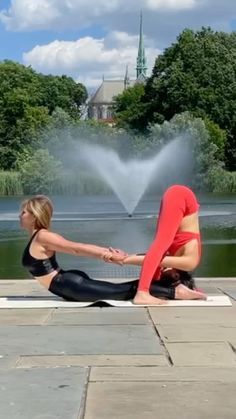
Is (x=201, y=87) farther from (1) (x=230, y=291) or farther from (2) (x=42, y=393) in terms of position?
(2) (x=42, y=393)

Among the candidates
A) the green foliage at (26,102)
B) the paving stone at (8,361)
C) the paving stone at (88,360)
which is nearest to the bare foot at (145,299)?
the paving stone at (88,360)

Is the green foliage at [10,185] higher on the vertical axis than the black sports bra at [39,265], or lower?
lower

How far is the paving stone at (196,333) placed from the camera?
596 cm

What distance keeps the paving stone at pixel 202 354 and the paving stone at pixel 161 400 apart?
1.72 feet

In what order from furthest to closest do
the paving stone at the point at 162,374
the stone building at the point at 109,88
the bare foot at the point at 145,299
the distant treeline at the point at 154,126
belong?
the stone building at the point at 109,88 < the distant treeline at the point at 154,126 < the bare foot at the point at 145,299 < the paving stone at the point at 162,374

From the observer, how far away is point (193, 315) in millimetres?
7102

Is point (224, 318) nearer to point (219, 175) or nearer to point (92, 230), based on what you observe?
point (92, 230)

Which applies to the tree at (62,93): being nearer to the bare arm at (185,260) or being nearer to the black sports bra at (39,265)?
the black sports bra at (39,265)

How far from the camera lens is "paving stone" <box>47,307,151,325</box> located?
6793 mm

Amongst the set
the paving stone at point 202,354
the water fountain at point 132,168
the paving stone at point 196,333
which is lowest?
the water fountain at point 132,168

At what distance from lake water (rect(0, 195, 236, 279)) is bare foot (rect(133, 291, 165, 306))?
5.03m

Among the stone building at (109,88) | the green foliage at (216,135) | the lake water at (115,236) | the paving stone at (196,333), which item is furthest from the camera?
the stone building at (109,88)

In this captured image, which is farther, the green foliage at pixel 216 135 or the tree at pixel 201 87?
the tree at pixel 201 87

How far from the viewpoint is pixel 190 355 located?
536 cm
